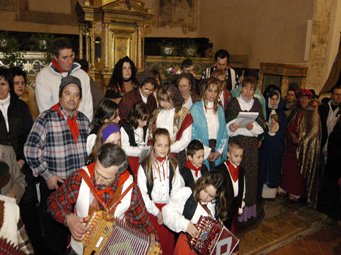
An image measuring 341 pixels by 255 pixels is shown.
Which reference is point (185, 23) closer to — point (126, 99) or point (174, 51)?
A: point (174, 51)

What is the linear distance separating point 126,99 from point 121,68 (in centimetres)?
72

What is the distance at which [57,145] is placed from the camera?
2645mm

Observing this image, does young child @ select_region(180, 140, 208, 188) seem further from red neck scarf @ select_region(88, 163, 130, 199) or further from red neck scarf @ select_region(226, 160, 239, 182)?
red neck scarf @ select_region(88, 163, 130, 199)

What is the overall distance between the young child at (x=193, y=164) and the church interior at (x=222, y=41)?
132 cm

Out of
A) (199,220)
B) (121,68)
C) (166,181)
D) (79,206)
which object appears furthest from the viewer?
(121,68)

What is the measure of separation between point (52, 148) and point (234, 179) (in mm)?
1853

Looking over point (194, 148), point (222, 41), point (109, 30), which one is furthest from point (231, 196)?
point (222, 41)

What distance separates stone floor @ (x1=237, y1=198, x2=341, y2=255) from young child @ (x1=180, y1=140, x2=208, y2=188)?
4.32ft

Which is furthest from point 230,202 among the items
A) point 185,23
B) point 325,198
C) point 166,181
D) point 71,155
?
point 185,23

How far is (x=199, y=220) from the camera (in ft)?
7.95

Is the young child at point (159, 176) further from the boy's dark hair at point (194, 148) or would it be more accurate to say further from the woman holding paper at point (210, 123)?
the woman holding paper at point (210, 123)

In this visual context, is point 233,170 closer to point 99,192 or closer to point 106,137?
point 106,137

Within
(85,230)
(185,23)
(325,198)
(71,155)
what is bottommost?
(325,198)

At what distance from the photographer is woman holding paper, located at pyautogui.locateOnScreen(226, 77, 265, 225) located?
3955 millimetres
